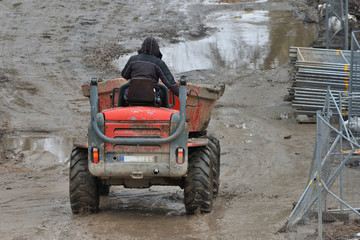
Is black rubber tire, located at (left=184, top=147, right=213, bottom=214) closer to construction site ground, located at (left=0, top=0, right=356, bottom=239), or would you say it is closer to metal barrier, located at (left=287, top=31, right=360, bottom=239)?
construction site ground, located at (left=0, top=0, right=356, bottom=239)

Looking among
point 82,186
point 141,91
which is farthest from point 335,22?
point 82,186

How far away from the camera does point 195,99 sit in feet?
32.1

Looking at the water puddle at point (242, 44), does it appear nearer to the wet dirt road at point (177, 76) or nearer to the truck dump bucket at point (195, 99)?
the wet dirt road at point (177, 76)

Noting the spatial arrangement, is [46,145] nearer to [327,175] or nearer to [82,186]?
[82,186]

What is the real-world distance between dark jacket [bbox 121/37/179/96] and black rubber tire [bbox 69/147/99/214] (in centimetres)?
129

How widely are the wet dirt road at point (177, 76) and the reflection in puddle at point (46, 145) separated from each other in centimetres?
2

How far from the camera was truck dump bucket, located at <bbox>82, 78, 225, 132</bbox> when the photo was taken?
9727mm

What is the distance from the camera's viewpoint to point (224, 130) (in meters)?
15.3

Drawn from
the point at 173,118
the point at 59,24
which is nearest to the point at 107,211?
the point at 173,118

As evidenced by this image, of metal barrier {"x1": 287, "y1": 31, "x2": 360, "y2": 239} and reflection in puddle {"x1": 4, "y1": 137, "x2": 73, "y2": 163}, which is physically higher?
metal barrier {"x1": 287, "y1": 31, "x2": 360, "y2": 239}

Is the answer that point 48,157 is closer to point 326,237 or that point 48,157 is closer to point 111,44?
point 326,237

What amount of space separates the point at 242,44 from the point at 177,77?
3951 millimetres

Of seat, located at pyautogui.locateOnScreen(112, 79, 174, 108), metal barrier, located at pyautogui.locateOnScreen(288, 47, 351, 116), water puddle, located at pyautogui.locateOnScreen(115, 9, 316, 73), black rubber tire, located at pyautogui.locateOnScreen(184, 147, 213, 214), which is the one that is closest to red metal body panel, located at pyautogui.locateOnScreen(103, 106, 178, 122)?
seat, located at pyautogui.locateOnScreen(112, 79, 174, 108)

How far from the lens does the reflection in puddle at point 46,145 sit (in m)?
13.8
